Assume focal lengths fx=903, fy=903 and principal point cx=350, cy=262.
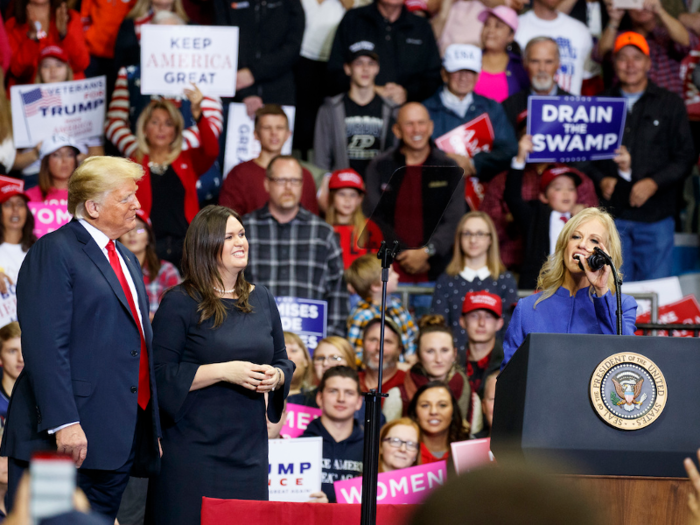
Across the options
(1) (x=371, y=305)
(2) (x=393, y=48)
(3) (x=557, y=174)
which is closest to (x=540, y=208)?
(3) (x=557, y=174)

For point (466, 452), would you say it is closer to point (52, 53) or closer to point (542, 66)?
point (542, 66)

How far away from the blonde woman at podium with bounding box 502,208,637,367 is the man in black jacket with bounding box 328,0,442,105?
412cm

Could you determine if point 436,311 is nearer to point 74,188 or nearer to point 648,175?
point 648,175

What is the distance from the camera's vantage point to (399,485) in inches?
167

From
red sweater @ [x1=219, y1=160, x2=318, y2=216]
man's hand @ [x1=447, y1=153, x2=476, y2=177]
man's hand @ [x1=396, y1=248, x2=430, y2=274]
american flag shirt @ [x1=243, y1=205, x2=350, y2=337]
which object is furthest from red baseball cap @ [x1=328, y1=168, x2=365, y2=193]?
man's hand @ [x1=447, y1=153, x2=476, y2=177]

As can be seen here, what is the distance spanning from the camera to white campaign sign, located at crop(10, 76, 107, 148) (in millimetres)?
6062

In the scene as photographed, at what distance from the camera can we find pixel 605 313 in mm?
2848

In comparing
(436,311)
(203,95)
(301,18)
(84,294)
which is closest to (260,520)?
(84,294)

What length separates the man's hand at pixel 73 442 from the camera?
270 cm

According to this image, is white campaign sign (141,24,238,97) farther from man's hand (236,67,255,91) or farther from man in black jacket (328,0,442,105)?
man in black jacket (328,0,442,105)

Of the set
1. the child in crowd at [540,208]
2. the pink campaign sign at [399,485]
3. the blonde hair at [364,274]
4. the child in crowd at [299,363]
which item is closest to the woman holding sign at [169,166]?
the blonde hair at [364,274]

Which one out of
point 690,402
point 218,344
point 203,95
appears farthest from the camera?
point 203,95

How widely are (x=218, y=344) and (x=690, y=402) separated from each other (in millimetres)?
1546

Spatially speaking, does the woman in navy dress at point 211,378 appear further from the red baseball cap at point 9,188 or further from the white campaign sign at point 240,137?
the white campaign sign at point 240,137
